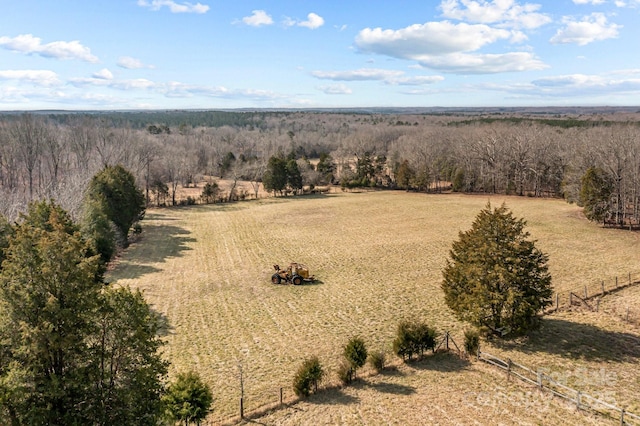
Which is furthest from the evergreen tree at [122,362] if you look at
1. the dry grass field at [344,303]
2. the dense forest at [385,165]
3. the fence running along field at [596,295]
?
the dense forest at [385,165]

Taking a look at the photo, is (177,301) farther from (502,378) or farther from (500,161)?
(500,161)

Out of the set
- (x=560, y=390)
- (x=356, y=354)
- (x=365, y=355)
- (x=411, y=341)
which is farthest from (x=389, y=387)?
(x=560, y=390)

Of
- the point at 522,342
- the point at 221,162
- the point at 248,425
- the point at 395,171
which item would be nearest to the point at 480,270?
the point at 522,342

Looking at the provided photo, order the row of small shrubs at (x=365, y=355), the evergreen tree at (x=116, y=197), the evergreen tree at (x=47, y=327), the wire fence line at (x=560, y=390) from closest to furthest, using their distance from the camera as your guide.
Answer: the evergreen tree at (x=47, y=327), the wire fence line at (x=560, y=390), the row of small shrubs at (x=365, y=355), the evergreen tree at (x=116, y=197)

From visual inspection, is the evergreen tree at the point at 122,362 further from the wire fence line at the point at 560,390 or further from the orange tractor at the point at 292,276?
the orange tractor at the point at 292,276

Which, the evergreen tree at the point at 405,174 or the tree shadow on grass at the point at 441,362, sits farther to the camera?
the evergreen tree at the point at 405,174
